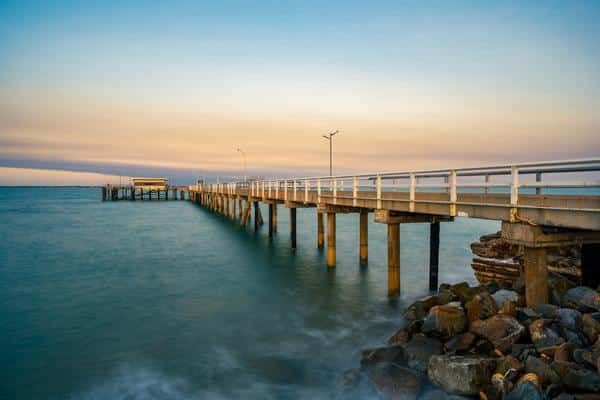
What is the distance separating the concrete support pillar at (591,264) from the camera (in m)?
9.12

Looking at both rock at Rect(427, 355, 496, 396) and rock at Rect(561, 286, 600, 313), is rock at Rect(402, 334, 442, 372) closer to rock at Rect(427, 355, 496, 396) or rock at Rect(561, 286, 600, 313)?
rock at Rect(427, 355, 496, 396)

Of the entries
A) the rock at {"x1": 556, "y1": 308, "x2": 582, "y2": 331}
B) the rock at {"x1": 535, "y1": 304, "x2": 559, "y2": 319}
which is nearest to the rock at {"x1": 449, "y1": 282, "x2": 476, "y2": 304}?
the rock at {"x1": 535, "y1": 304, "x2": 559, "y2": 319}

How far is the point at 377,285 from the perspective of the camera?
1577 cm

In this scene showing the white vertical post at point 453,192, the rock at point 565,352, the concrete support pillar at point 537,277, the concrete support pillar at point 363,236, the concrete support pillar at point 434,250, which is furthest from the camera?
the concrete support pillar at point 363,236

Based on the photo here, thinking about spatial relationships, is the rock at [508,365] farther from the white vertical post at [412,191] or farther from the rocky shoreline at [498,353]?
the white vertical post at [412,191]

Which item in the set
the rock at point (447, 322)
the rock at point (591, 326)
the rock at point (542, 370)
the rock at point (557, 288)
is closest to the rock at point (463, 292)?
the rock at point (447, 322)

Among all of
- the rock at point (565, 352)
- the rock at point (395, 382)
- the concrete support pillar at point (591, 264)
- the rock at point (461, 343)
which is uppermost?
the concrete support pillar at point (591, 264)

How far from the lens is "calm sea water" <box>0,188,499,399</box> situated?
8.47m

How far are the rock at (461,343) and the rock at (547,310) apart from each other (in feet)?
4.01

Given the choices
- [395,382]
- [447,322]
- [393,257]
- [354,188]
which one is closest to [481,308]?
[447,322]

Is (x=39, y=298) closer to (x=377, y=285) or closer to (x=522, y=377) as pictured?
(x=377, y=285)

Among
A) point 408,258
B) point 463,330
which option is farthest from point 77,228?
point 463,330

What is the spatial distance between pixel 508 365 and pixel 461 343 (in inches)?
51.0

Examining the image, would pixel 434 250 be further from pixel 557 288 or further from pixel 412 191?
pixel 557 288
